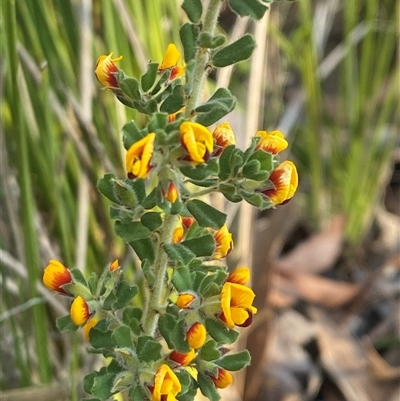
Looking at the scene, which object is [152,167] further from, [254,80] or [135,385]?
[254,80]

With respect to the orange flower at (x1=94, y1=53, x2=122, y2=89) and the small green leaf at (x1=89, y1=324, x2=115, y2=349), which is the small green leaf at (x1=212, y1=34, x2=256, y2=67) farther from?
the small green leaf at (x1=89, y1=324, x2=115, y2=349)

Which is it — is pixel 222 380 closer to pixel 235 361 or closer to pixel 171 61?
pixel 235 361

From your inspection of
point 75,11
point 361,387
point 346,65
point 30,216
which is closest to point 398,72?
point 346,65

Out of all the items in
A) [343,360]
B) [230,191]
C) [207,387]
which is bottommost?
[343,360]

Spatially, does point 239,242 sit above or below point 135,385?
below

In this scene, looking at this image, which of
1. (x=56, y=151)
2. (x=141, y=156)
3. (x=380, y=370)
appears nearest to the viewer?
(x=141, y=156)

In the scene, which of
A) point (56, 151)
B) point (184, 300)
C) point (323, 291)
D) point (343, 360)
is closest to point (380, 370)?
point (343, 360)
